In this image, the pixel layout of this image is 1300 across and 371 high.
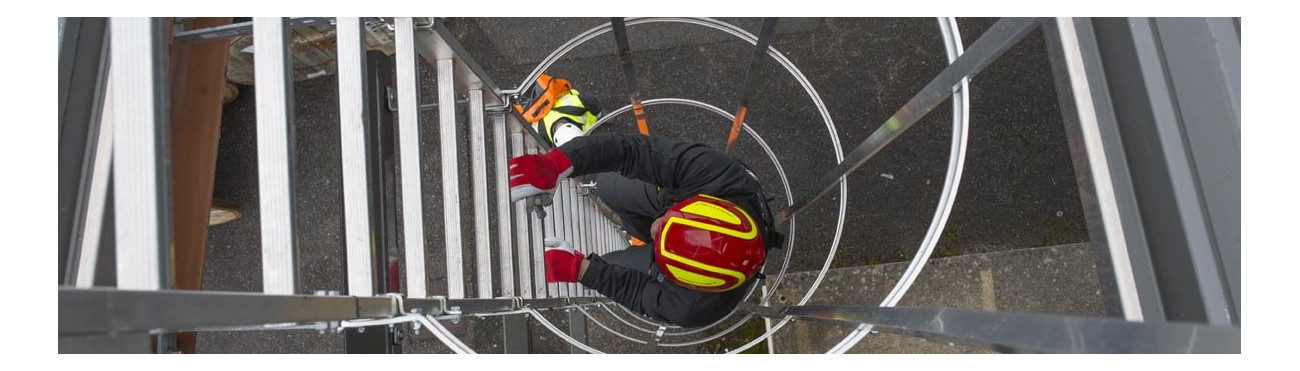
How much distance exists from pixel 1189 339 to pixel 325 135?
9.56 feet

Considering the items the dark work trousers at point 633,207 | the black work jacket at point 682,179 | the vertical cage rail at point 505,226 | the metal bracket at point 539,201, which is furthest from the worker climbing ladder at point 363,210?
the dark work trousers at point 633,207

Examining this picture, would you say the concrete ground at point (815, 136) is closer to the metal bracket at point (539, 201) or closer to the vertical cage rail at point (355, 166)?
the metal bracket at point (539, 201)

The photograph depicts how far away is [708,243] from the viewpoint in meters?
1.86

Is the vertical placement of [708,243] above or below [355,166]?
below

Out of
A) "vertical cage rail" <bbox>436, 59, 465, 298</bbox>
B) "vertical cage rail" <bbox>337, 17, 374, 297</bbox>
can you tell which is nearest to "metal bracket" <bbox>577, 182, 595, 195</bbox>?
"vertical cage rail" <bbox>436, 59, 465, 298</bbox>

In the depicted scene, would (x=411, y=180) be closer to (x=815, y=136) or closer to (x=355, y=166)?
(x=355, y=166)

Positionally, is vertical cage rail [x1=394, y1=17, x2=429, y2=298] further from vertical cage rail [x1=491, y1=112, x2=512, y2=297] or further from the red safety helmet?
the red safety helmet

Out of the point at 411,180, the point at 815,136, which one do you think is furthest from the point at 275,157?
the point at 815,136

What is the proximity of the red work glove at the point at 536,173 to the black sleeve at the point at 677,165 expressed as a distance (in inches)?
7.1

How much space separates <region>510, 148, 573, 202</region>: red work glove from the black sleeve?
0.59 ft

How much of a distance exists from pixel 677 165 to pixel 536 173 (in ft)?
1.53

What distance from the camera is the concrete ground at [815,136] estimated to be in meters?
2.91

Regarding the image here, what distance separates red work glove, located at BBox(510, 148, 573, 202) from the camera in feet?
5.88
